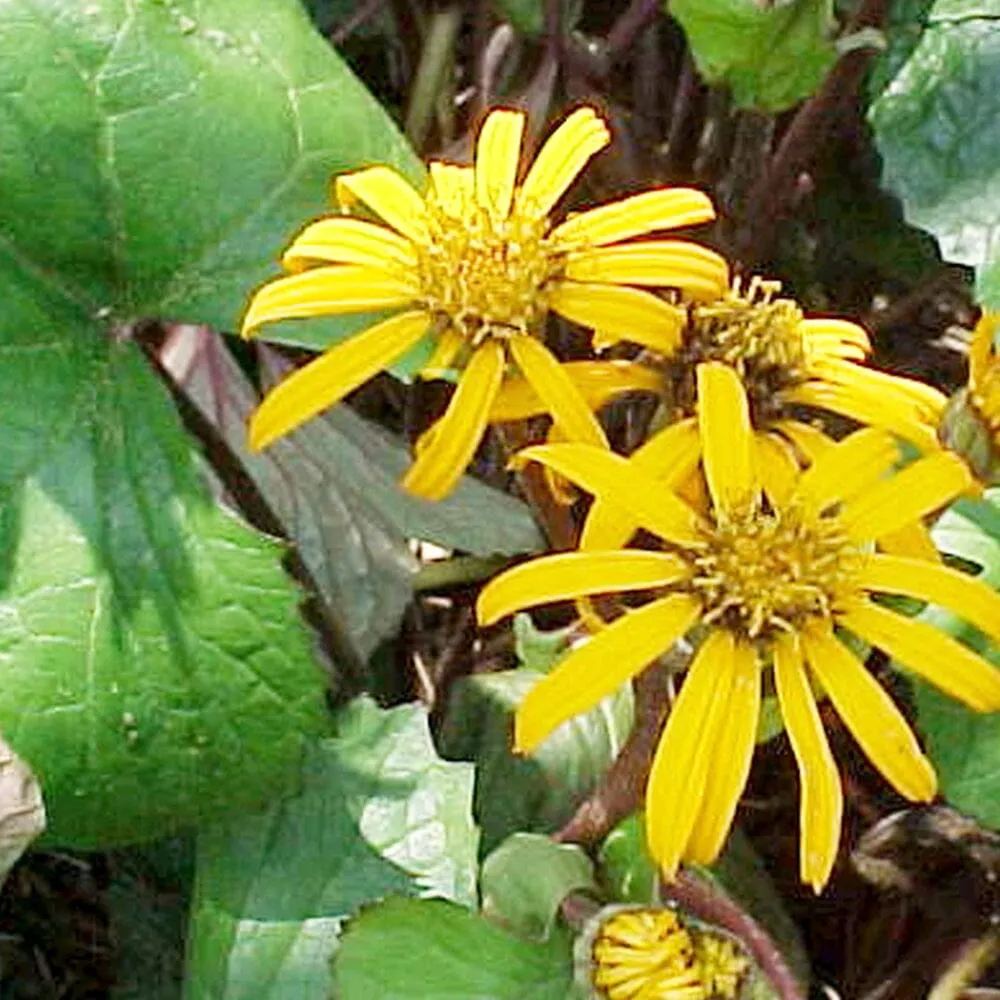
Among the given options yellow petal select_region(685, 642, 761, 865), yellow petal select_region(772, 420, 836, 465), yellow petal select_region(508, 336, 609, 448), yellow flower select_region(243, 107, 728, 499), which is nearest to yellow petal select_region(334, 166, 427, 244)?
yellow flower select_region(243, 107, 728, 499)

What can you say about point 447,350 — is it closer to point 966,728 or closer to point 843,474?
point 843,474

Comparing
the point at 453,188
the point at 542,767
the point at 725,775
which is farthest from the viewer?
the point at 542,767

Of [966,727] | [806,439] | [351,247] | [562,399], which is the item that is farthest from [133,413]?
[966,727]

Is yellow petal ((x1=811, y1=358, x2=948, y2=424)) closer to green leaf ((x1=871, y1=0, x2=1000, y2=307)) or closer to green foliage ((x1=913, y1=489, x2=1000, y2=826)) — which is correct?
green foliage ((x1=913, y1=489, x2=1000, y2=826))

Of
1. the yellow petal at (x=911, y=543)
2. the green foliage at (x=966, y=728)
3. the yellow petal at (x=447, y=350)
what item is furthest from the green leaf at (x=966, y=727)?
the yellow petal at (x=447, y=350)

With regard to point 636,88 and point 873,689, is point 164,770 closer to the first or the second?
point 873,689

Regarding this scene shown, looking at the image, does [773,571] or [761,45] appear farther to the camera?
[761,45]
